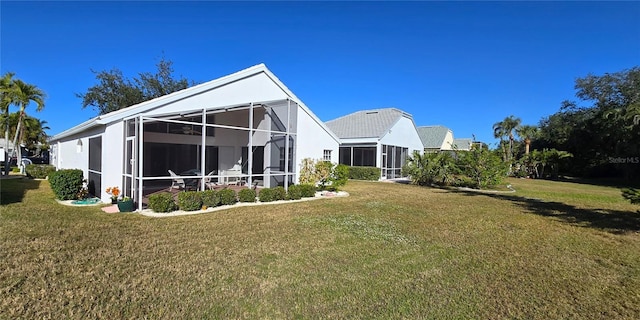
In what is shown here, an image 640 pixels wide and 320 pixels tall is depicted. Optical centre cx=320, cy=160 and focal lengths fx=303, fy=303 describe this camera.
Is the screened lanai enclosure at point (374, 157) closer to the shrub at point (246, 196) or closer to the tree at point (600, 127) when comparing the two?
the shrub at point (246, 196)

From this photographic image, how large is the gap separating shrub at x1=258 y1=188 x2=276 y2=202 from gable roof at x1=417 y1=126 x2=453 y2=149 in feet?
103

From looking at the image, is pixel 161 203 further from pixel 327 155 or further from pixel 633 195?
pixel 633 195

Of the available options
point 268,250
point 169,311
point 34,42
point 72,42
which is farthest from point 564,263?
point 72,42

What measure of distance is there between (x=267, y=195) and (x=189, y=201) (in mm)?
2922

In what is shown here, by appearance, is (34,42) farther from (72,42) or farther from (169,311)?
(169,311)

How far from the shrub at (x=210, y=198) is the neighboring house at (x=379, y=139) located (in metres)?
12.9

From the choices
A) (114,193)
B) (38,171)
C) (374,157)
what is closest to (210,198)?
(114,193)

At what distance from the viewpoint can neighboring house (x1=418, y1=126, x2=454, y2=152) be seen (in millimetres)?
38750

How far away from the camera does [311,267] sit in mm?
4688

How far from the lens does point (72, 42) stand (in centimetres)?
1498

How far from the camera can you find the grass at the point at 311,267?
3.48 m

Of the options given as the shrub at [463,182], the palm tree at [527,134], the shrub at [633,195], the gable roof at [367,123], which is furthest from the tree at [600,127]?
the shrub at [633,195]

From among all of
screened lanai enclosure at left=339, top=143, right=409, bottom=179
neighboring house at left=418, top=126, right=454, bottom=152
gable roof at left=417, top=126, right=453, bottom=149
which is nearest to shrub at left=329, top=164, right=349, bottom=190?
screened lanai enclosure at left=339, top=143, right=409, bottom=179

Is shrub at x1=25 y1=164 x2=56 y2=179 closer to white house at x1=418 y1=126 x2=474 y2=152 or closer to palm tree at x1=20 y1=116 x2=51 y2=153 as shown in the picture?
palm tree at x1=20 y1=116 x2=51 y2=153
